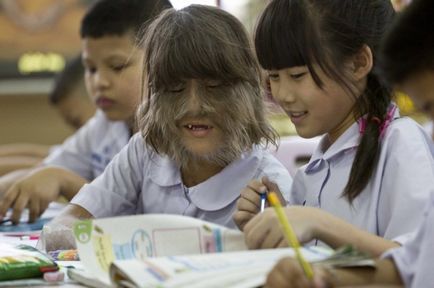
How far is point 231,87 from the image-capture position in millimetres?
1191

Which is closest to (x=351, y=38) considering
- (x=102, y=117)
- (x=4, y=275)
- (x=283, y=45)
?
(x=283, y=45)

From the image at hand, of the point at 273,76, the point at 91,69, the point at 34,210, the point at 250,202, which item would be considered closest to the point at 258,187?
the point at 250,202

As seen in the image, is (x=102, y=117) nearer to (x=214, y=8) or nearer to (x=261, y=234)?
(x=214, y=8)

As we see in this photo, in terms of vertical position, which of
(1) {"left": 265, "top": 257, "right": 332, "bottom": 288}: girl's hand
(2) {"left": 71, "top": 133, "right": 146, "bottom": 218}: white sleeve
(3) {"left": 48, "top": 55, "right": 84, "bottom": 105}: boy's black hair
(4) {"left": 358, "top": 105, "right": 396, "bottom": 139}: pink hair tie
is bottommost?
(3) {"left": 48, "top": 55, "right": 84, "bottom": 105}: boy's black hair

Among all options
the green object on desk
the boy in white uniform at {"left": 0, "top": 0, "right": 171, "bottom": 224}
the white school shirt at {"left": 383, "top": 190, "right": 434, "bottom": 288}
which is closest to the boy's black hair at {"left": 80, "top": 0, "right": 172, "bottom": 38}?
the boy in white uniform at {"left": 0, "top": 0, "right": 171, "bottom": 224}

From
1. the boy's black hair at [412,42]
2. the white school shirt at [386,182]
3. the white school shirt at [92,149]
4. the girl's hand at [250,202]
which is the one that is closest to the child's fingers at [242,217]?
the girl's hand at [250,202]

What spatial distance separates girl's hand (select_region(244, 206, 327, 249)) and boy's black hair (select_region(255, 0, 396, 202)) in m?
0.16

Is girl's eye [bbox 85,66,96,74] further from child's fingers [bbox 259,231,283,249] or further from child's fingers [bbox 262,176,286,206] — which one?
child's fingers [bbox 259,231,283,249]

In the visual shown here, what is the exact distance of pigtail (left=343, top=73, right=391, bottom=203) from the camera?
1024mm

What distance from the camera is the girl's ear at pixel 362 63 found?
106cm

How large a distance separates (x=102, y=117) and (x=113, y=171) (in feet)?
2.18

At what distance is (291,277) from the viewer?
712mm

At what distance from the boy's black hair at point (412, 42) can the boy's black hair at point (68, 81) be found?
98.2 inches

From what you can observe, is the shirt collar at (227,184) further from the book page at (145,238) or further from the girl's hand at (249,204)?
the book page at (145,238)
